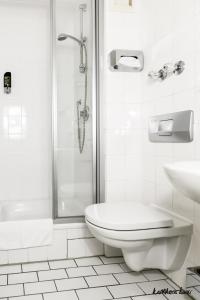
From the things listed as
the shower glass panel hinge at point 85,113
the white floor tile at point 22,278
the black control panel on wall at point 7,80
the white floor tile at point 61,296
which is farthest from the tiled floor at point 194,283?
the black control panel on wall at point 7,80

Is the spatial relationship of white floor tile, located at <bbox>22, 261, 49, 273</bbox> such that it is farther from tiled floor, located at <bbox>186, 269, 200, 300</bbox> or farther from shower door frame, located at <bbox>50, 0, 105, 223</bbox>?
tiled floor, located at <bbox>186, 269, 200, 300</bbox>

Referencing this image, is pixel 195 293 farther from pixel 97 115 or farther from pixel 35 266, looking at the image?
pixel 97 115

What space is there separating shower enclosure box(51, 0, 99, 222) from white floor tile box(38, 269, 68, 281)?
0.38 metres

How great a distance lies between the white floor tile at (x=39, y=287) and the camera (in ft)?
6.51

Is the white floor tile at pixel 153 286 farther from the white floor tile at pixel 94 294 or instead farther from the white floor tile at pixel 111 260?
the white floor tile at pixel 111 260

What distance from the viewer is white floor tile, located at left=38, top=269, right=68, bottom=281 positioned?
2189 millimetres

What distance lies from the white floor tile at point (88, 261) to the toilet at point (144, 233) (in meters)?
0.46

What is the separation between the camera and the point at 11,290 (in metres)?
2.00

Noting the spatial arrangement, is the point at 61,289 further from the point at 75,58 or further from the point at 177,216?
the point at 75,58

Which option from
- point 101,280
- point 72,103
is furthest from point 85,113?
point 101,280

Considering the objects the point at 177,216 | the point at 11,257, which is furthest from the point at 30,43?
the point at 177,216

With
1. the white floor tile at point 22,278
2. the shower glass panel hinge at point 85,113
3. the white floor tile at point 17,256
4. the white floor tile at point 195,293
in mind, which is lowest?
the white floor tile at point 22,278

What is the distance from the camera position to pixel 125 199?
2.65 metres

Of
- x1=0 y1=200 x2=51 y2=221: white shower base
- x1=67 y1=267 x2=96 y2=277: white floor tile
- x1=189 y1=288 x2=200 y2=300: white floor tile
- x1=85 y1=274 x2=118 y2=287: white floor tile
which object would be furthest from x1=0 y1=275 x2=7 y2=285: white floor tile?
x1=189 y1=288 x2=200 y2=300: white floor tile
